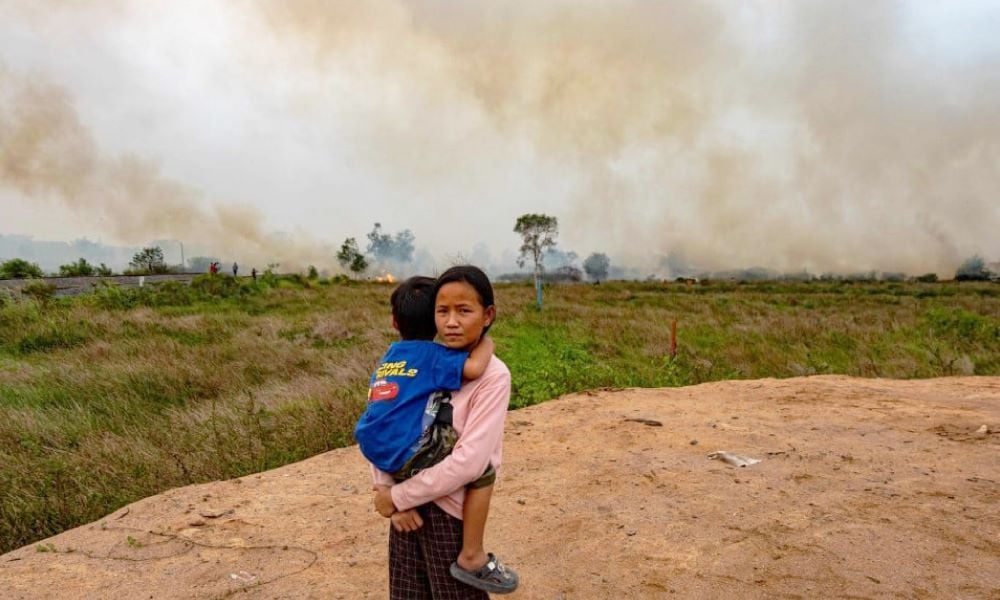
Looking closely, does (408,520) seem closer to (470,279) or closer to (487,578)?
(487,578)

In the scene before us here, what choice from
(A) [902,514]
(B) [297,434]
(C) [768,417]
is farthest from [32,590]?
(C) [768,417]

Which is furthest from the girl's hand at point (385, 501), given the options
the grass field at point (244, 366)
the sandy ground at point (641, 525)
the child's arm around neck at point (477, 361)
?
the grass field at point (244, 366)

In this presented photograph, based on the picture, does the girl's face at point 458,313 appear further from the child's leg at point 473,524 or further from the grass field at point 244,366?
the grass field at point 244,366

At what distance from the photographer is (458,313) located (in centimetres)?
184

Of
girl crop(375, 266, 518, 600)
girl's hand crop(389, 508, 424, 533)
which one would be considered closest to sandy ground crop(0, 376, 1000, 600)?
girl crop(375, 266, 518, 600)

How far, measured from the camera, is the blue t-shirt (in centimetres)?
180

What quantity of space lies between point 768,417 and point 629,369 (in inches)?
154

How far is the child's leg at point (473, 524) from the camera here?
1846mm

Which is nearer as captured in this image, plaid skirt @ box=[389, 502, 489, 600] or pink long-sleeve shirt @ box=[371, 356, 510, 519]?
pink long-sleeve shirt @ box=[371, 356, 510, 519]

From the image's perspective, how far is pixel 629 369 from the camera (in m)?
10.1

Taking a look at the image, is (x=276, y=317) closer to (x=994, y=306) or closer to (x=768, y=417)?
(x=768, y=417)

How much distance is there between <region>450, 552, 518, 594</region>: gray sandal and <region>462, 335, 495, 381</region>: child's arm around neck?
659mm

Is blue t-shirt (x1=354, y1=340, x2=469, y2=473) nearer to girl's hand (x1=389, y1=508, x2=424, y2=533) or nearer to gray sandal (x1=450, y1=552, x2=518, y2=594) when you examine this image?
girl's hand (x1=389, y1=508, x2=424, y2=533)

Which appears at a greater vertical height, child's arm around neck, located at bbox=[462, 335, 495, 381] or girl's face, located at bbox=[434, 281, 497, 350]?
girl's face, located at bbox=[434, 281, 497, 350]
